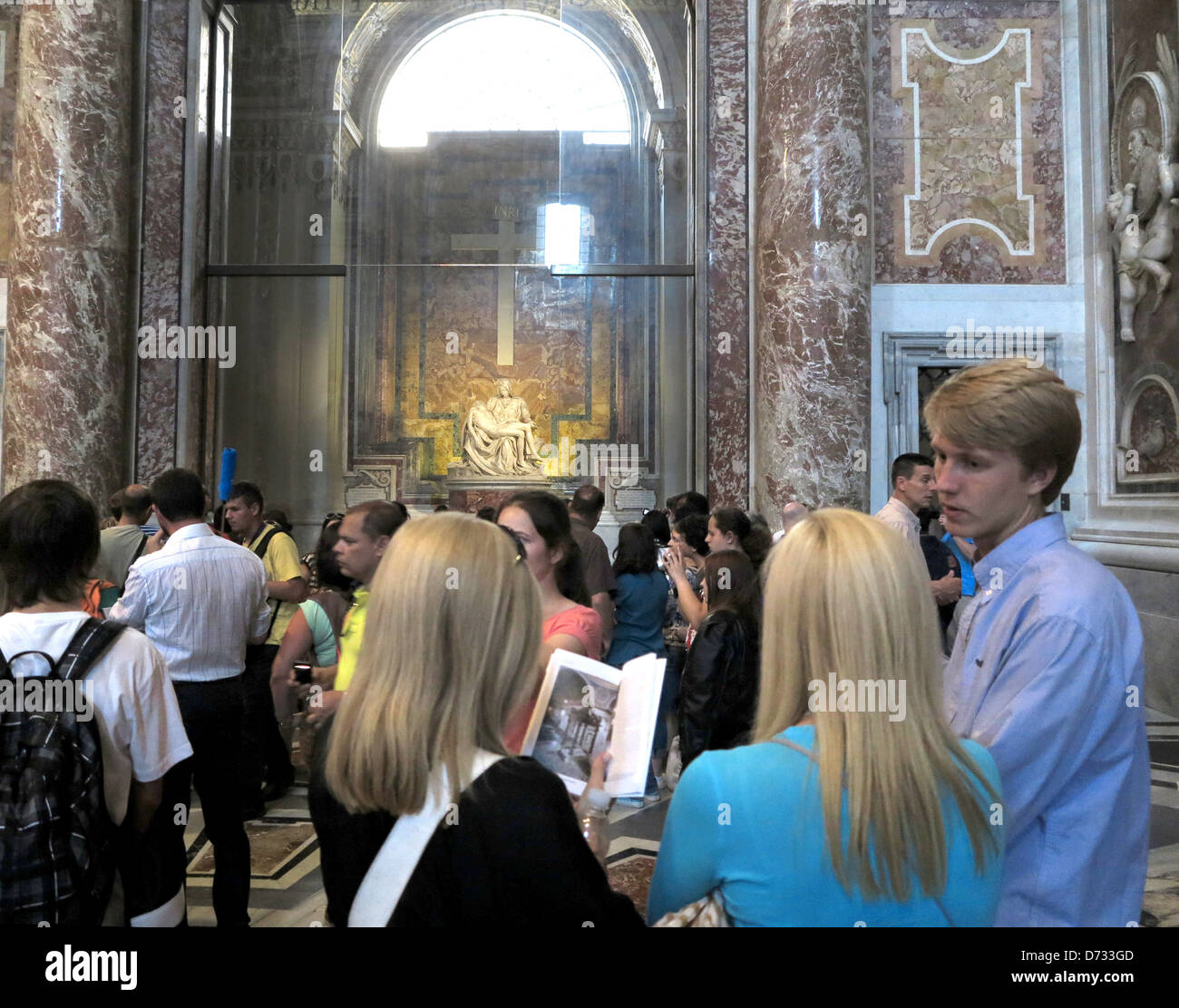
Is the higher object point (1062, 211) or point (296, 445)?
point (1062, 211)

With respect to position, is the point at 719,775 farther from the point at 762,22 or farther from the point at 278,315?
the point at 278,315

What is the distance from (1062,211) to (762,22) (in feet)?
10.6

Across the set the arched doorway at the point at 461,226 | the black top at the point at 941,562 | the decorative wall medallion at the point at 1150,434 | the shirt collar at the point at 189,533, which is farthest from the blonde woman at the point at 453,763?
the arched doorway at the point at 461,226

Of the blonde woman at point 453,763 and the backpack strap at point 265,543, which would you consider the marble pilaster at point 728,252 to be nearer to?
the backpack strap at point 265,543

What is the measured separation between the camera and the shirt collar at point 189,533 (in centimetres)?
349

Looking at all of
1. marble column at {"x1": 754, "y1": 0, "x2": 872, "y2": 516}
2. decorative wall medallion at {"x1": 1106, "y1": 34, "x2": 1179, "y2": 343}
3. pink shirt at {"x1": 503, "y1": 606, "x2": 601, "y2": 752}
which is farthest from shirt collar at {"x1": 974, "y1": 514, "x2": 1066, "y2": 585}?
decorative wall medallion at {"x1": 1106, "y1": 34, "x2": 1179, "y2": 343}

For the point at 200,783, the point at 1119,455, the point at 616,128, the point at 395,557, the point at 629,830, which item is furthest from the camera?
the point at 616,128

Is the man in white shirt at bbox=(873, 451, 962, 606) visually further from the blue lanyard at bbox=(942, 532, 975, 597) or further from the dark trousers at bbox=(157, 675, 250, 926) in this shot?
the dark trousers at bbox=(157, 675, 250, 926)

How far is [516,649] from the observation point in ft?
4.97

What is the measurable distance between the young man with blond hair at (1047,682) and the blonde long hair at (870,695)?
24cm

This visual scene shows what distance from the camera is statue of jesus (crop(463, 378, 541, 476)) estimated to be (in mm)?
13227

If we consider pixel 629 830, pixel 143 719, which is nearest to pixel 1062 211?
pixel 629 830

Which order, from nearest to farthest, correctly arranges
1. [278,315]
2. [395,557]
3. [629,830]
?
[395,557] → [629,830] → [278,315]

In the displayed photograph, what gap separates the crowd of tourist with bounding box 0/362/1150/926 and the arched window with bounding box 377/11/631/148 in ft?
41.4
